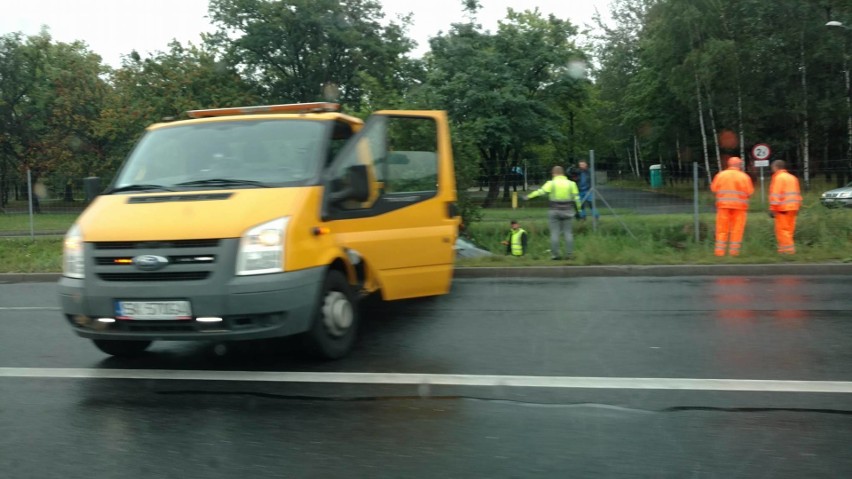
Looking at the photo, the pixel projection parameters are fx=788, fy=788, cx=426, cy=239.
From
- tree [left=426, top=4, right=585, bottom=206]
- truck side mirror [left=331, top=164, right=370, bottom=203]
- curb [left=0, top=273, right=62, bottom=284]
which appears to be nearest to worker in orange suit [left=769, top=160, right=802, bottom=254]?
truck side mirror [left=331, top=164, right=370, bottom=203]

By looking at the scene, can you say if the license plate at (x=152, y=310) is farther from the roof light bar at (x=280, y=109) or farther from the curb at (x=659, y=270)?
the curb at (x=659, y=270)

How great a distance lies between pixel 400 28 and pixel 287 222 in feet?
132

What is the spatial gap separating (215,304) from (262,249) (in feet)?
1.65

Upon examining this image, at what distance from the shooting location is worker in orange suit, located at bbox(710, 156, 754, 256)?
43.0ft

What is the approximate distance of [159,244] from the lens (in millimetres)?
5637

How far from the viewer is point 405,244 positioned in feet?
24.2

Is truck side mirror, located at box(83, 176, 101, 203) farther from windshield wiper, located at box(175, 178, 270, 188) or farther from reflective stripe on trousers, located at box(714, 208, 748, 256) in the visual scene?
reflective stripe on trousers, located at box(714, 208, 748, 256)

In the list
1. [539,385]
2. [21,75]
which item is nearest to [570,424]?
[539,385]

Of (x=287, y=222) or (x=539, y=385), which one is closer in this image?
(x=539, y=385)

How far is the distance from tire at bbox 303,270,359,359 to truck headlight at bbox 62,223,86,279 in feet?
5.70

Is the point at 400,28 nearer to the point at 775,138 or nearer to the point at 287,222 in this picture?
the point at 775,138

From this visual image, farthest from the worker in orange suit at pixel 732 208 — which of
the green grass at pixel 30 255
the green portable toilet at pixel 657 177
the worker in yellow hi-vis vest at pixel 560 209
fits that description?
the green grass at pixel 30 255

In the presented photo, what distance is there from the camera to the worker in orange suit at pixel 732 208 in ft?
43.0

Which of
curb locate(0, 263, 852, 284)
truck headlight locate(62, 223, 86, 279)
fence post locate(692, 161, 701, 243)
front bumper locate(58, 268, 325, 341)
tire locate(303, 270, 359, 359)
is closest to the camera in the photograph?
front bumper locate(58, 268, 325, 341)
